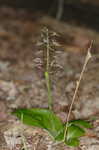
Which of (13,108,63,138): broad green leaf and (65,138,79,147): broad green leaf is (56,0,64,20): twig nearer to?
(13,108,63,138): broad green leaf

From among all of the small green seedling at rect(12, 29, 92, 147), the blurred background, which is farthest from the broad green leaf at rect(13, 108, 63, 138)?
the blurred background

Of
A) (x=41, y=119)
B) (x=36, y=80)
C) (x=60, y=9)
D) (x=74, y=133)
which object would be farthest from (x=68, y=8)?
(x=74, y=133)

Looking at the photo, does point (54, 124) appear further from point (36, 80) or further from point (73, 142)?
point (36, 80)

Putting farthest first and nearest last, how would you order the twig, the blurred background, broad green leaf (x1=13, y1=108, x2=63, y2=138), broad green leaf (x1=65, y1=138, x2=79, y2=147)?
the twig, the blurred background, broad green leaf (x1=13, y1=108, x2=63, y2=138), broad green leaf (x1=65, y1=138, x2=79, y2=147)

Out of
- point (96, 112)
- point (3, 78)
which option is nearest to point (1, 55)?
point (3, 78)

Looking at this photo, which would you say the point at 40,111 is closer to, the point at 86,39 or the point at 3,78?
the point at 3,78

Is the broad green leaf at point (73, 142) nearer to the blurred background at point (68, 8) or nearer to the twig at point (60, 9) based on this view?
the blurred background at point (68, 8)
